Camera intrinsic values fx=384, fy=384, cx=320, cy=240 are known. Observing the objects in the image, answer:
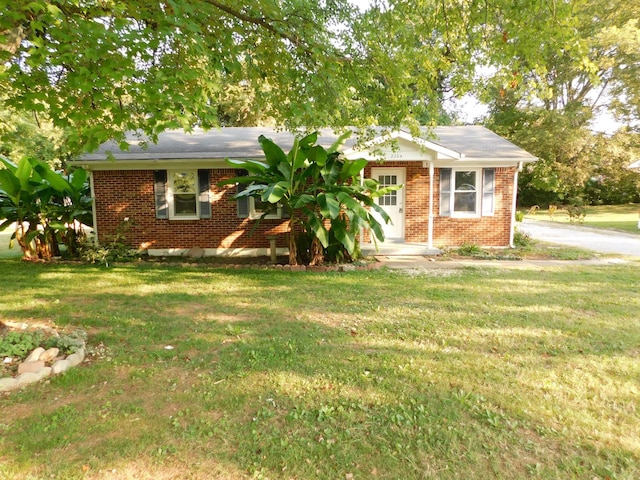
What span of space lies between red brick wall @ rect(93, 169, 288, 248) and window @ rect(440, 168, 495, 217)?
15.6 ft

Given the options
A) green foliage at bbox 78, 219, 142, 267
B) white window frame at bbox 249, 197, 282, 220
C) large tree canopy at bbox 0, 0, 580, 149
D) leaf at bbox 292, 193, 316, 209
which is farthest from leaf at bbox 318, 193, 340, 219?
green foliage at bbox 78, 219, 142, 267

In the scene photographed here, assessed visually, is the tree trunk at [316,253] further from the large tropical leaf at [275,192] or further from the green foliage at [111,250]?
the green foliage at [111,250]

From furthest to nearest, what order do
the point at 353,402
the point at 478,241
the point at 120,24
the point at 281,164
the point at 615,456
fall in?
1. the point at 478,241
2. the point at 281,164
3. the point at 120,24
4. the point at 353,402
5. the point at 615,456

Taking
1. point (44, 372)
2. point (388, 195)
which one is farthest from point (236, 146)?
point (44, 372)

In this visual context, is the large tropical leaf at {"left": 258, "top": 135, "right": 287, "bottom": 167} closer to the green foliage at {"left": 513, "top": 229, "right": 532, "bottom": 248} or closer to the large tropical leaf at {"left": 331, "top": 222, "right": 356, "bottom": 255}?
the large tropical leaf at {"left": 331, "top": 222, "right": 356, "bottom": 255}

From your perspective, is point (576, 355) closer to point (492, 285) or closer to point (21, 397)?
point (492, 285)

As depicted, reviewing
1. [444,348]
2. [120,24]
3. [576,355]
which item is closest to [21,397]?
[120,24]

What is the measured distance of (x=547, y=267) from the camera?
8758 millimetres

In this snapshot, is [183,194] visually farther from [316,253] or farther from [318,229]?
[318,229]

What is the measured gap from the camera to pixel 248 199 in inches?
423

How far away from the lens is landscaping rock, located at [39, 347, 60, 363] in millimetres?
3852

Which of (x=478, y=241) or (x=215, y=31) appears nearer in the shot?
(x=215, y=31)

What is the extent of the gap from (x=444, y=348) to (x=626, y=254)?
30.8ft

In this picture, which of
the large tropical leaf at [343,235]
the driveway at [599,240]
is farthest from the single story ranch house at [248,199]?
the driveway at [599,240]
